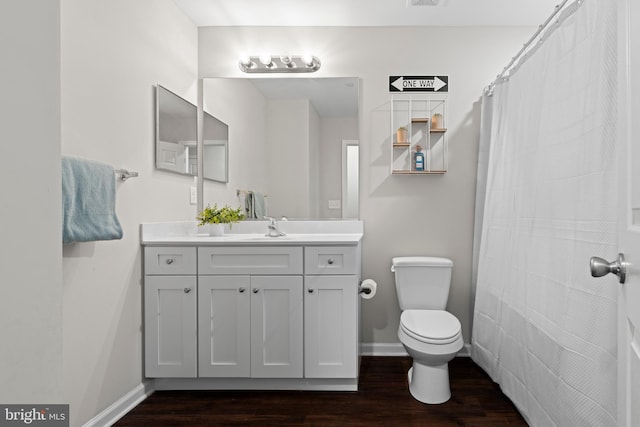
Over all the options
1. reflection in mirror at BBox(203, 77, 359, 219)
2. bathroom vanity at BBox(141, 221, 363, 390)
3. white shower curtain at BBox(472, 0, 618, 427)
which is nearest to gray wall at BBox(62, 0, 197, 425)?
bathroom vanity at BBox(141, 221, 363, 390)

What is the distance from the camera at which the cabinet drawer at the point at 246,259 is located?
240 centimetres

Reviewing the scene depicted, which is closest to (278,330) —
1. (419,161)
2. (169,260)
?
(169,260)

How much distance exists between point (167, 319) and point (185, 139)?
3.95 feet

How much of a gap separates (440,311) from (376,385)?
0.59m

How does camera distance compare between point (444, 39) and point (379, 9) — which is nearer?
point (379, 9)

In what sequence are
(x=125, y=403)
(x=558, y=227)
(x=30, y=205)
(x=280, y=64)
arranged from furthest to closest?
(x=280, y=64) → (x=125, y=403) → (x=558, y=227) → (x=30, y=205)

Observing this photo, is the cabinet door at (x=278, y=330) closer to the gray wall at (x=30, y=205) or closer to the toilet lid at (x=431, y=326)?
the toilet lid at (x=431, y=326)

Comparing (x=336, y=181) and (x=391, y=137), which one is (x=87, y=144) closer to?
(x=336, y=181)

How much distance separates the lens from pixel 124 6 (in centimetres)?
216

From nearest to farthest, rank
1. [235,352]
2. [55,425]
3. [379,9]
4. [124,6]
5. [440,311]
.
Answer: [55,425] < [124,6] < [235,352] < [440,311] < [379,9]

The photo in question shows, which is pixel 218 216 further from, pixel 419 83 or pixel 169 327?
pixel 419 83

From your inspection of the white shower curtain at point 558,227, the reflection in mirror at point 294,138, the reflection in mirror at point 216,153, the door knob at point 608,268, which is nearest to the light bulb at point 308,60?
the reflection in mirror at point 294,138

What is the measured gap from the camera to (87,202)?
1.77 m

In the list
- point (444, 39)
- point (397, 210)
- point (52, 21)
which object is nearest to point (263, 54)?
point (444, 39)
